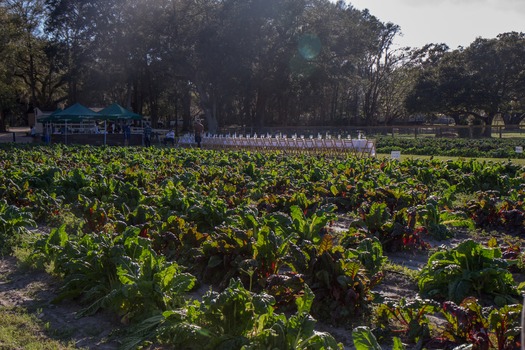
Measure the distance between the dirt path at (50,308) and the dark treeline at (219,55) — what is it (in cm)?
4247

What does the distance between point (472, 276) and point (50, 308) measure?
429 centimetres

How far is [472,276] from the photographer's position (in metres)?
5.23

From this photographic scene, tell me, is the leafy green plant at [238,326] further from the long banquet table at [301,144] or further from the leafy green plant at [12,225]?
the long banquet table at [301,144]

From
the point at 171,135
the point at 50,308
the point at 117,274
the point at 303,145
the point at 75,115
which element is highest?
the point at 75,115

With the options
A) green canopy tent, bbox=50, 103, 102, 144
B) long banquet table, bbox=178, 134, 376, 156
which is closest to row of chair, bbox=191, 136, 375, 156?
long banquet table, bbox=178, 134, 376, 156

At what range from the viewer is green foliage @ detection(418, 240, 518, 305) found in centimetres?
517

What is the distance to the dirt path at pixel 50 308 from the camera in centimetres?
484

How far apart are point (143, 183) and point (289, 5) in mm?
39610

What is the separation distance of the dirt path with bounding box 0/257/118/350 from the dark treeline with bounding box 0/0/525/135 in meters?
42.5

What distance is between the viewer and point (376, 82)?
74.6 metres

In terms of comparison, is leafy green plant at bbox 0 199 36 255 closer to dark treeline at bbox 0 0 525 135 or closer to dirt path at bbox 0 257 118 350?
dirt path at bbox 0 257 118 350

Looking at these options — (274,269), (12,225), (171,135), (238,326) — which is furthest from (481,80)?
(238,326)

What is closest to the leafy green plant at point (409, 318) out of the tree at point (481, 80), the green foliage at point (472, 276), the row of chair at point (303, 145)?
the green foliage at point (472, 276)

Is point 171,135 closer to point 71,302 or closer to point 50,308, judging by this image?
point 71,302
